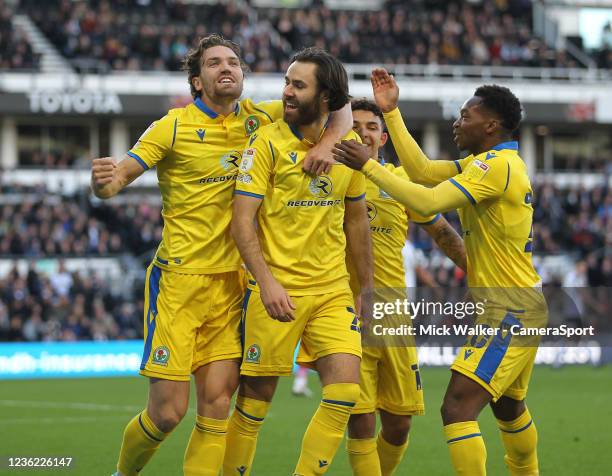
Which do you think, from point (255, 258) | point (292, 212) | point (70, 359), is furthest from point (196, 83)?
point (70, 359)

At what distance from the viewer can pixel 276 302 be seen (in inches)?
257

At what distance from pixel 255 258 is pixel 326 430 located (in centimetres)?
111

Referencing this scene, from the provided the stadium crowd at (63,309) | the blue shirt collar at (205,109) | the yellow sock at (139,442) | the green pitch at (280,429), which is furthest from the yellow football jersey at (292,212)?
the stadium crowd at (63,309)

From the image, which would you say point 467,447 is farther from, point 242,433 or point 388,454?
point 242,433

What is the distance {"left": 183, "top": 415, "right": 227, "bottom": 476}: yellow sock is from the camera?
6.89m

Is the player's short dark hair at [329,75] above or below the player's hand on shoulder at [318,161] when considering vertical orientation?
above

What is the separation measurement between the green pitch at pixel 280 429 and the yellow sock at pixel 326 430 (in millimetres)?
2502

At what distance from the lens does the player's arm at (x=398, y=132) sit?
7434 millimetres

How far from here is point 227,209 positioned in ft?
23.5

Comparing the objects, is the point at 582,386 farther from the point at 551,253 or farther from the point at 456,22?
the point at 456,22

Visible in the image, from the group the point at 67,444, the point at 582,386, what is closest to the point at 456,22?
the point at 582,386

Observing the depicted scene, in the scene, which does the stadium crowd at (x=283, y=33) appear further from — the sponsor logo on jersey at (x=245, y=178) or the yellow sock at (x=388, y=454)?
the sponsor logo on jersey at (x=245, y=178)

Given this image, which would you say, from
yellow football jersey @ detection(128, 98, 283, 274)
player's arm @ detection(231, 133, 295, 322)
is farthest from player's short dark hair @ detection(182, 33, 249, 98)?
player's arm @ detection(231, 133, 295, 322)

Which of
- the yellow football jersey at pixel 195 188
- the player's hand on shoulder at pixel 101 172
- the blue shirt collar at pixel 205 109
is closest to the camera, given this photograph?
the player's hand on shoulder at pixel 101 172
